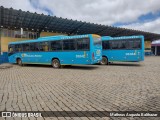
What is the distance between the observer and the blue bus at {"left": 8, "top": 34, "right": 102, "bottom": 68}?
1419 cm

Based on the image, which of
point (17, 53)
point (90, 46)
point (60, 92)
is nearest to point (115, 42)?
point (90, 46)

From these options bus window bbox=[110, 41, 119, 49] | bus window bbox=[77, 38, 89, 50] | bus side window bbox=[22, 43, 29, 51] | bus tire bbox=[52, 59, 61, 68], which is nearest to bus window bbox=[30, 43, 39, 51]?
bus side window bbox=[22, 43, 29, 51]

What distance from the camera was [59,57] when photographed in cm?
1586

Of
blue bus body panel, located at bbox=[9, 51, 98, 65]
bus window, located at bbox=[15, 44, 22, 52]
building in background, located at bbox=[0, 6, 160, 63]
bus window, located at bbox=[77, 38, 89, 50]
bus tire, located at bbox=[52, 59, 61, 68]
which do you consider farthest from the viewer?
building in background, located at bbox=[0, 6, 160, 63]

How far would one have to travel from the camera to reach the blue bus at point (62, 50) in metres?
14.2

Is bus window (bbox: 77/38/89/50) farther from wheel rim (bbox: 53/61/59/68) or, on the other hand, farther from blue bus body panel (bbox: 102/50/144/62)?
blue bus body panel (bbox: 102/50/144/62)

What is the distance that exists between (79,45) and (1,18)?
17683 millimetres

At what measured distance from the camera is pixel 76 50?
580 inches

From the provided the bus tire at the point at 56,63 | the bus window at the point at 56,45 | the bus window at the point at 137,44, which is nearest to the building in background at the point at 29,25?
the bus window at the point at 56,45

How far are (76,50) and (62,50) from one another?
5.30ft

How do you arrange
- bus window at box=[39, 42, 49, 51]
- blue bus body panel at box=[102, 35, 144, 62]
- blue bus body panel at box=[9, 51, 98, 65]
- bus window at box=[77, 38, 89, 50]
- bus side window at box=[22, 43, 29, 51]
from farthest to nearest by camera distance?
bus side window at box=[22, 43, 29, 51] < blue bus body panel at box=[102, 35, 144, 62] < bus window at box=[39, 42, 49, 51] < blue bus body panel at box=[9, 51, 98, 65] < bus window at box=[77, 38, 89, 50]

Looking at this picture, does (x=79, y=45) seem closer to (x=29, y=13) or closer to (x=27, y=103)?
(x=27, y=103)

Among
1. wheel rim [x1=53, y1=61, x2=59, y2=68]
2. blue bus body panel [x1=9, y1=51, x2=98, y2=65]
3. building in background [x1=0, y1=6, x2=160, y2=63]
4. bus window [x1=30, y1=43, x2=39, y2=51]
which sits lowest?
wheel rim [x1=53, y1=61, x2=59, y2=68]

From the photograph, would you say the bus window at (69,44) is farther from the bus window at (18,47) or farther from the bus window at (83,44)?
the bus window at (18,47)
